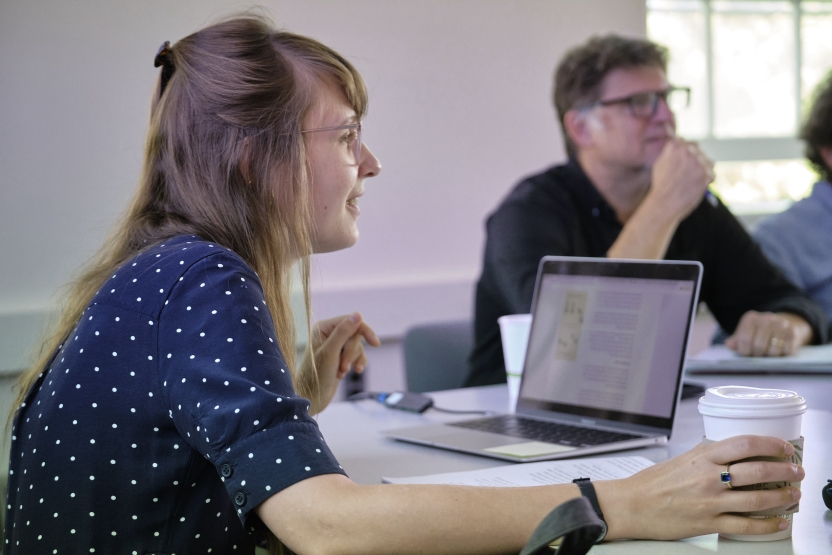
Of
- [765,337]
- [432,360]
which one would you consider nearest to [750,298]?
[765,337]

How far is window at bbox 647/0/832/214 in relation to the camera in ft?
10.5

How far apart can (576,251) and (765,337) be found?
53cm

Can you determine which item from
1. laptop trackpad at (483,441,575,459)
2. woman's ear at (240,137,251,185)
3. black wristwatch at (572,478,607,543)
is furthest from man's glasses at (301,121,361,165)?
Result: black wristwatch at (572,478,607,543)

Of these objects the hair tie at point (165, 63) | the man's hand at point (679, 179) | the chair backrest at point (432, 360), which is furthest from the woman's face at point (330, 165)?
the man's hand at point (679, 179)

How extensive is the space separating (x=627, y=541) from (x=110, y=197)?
1.91m

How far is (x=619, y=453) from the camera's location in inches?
40.4

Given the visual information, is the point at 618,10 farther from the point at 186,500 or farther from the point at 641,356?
the point at 186,500

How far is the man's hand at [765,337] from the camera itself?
1.58 m

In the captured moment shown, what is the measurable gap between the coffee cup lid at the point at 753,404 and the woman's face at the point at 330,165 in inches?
20.9

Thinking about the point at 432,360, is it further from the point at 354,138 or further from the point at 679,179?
the point at 354,138

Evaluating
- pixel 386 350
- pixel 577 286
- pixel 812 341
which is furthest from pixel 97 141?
pixel 812 341

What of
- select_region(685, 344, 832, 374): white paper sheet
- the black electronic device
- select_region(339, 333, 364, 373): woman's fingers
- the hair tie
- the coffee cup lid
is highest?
the hair tie

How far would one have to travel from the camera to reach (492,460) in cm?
100

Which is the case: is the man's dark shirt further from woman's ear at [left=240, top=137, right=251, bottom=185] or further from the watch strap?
the watch strap
